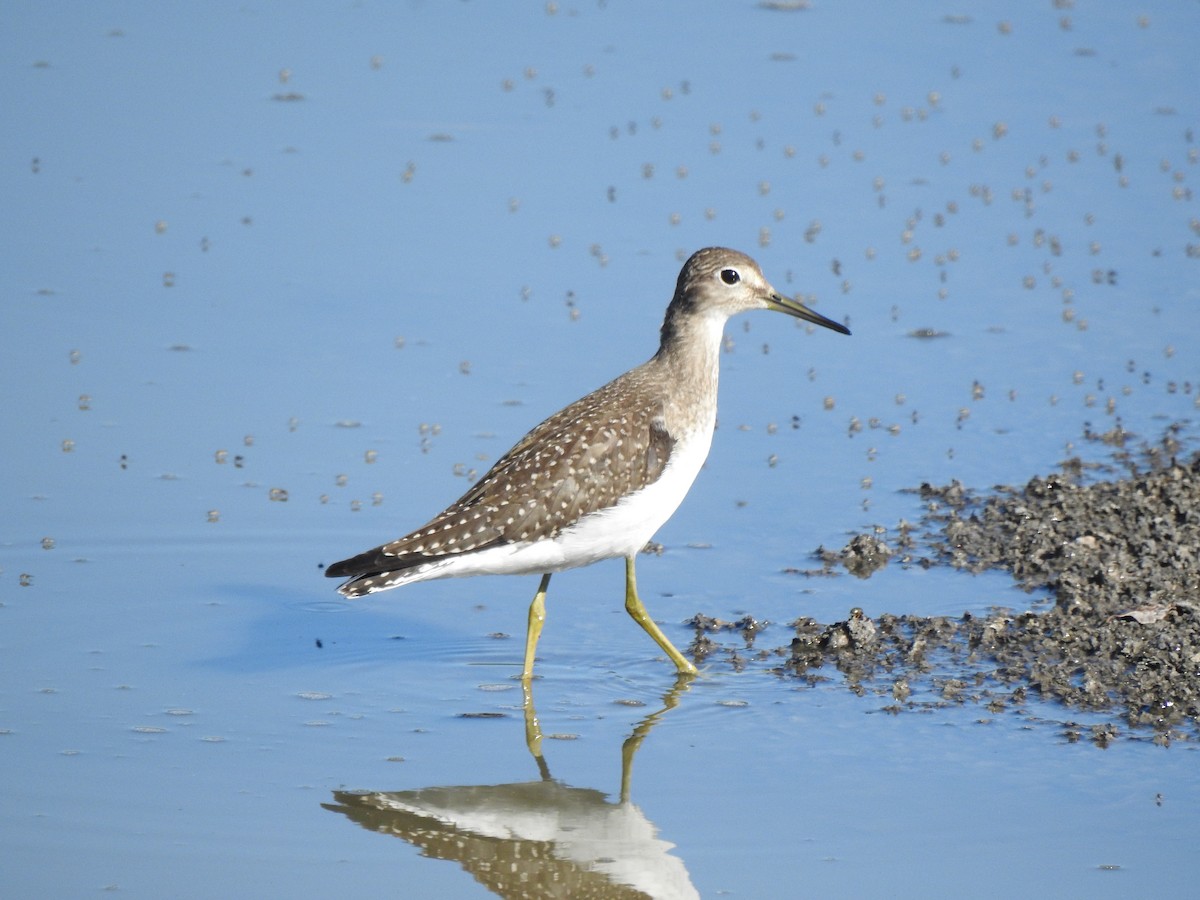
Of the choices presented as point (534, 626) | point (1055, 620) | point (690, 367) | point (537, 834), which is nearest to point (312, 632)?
Answer: point (534, 626)

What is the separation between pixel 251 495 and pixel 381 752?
322 cm

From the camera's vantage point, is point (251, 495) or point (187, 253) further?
point (187, 253)

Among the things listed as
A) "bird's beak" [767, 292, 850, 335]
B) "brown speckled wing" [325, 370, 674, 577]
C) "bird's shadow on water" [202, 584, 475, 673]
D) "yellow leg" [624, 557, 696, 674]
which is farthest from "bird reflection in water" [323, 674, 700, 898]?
"bird's beak" [767, 292, 850, 335]

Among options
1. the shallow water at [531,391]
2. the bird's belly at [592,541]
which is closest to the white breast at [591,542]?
the bird's belly at [592,541]

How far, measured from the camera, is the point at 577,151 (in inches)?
625

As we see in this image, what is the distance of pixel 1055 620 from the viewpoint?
8.79m

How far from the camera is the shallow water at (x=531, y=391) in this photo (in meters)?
7.12

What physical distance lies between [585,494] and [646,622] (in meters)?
0.80

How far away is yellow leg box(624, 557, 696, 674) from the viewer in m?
8.65

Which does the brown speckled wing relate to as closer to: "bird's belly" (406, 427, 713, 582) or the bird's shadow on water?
"bird's belly" (406, 427, 713, 582)

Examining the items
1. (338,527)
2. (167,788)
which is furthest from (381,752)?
(338,527)

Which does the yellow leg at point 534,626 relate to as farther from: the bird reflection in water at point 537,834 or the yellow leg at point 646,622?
the bird reflection in water at point 537,834

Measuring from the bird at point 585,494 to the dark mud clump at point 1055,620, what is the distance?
870 mm

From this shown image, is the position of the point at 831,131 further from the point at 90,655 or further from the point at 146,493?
the point at 90,655
